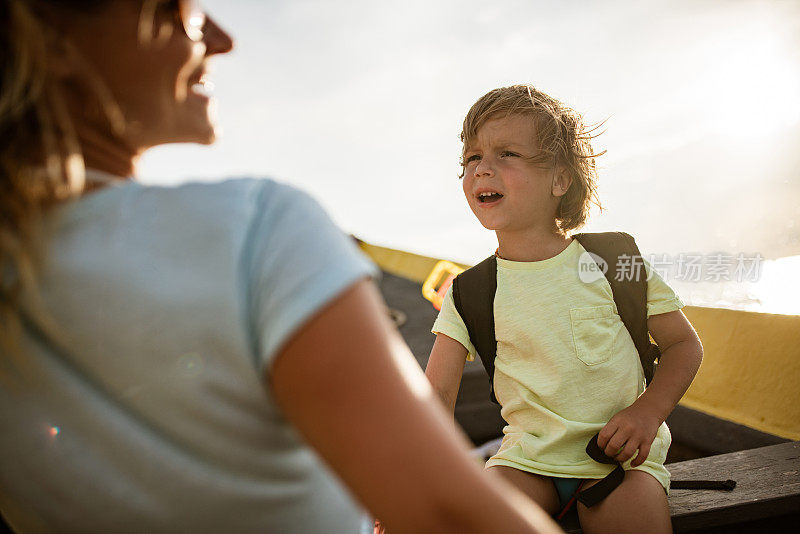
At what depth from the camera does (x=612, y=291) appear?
1817 millimetres

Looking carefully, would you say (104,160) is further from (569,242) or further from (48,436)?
(569,242)

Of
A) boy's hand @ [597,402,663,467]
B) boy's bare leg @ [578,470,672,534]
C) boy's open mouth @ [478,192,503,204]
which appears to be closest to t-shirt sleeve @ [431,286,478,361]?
boy's open mouth @ [478,192,503,204]

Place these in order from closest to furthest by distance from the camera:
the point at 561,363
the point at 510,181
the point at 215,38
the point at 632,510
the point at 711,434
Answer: the point at 215,38, the point at 632,510, the point at 561,363, the point at 510,181, the point at 711,434

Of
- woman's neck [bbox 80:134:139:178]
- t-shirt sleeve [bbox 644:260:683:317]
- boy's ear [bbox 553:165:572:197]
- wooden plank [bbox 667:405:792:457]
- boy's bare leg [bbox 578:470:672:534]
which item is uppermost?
woman's neck [bbox 80:134:139:178]

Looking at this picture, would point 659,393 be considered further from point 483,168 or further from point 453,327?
point 483,168

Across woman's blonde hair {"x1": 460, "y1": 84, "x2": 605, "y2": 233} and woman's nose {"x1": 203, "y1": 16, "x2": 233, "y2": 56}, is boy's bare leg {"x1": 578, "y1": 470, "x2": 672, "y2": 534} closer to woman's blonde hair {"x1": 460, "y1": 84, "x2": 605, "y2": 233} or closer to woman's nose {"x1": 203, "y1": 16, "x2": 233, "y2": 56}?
woman's blonde hair {"x1": 460, "y1": 84, "x2": 605, "y2": 233}

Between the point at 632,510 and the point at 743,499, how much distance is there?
322 millimetres

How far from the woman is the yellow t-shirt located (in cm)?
125

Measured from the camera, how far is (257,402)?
525 mm

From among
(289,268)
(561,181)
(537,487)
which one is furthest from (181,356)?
(561,181)

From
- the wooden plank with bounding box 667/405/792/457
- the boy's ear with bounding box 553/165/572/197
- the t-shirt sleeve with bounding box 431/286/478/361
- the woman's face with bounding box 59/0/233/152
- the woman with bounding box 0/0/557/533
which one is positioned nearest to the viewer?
the woman with bounding box 0/0/557/533

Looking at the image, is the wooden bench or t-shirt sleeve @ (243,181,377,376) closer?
t-shirt sleeve @ (243,181,377,376)

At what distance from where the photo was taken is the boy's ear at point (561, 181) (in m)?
2.10

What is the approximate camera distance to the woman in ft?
1.54
